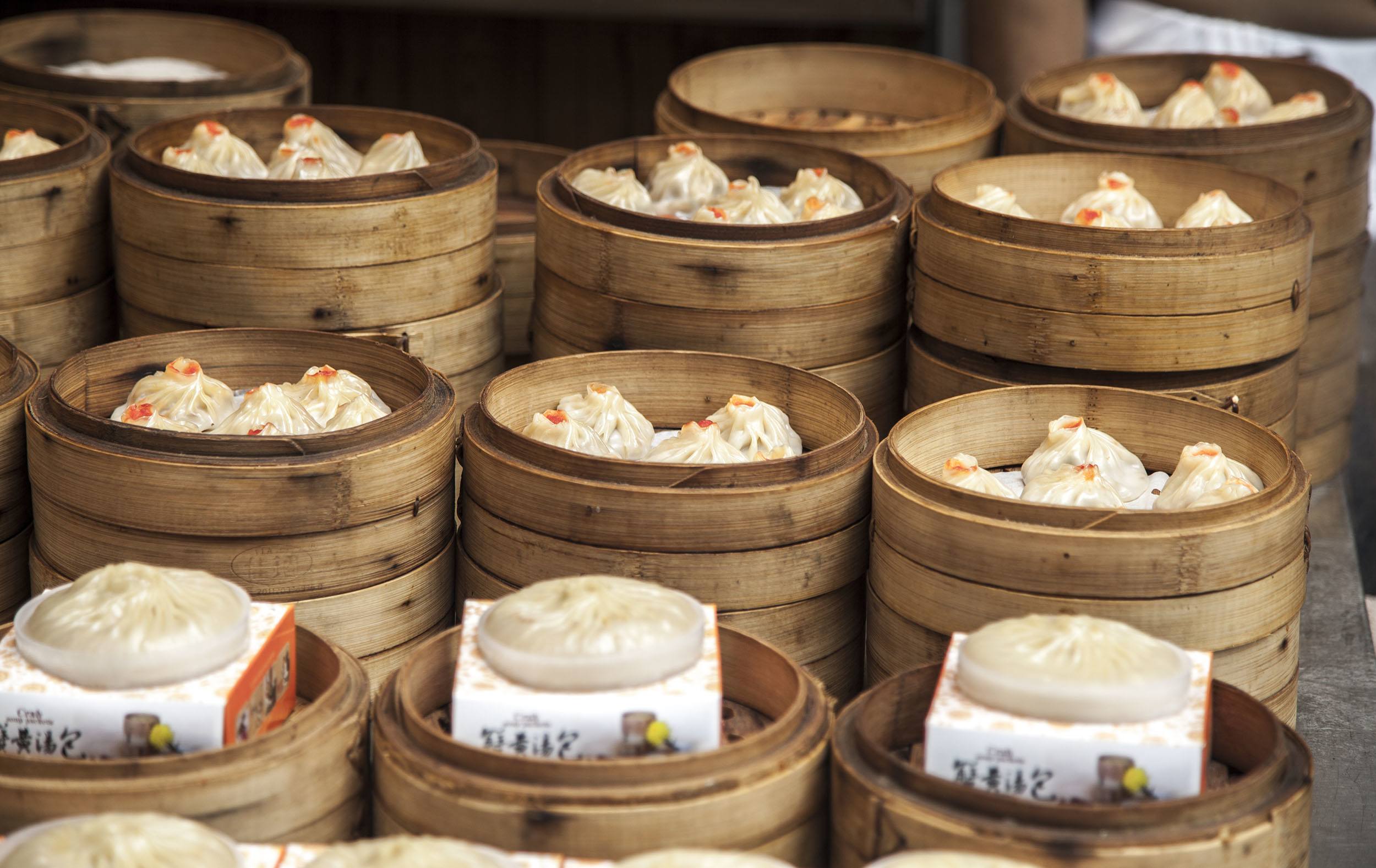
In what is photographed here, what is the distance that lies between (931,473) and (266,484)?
1.45 meters

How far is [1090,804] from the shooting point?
8.21ft

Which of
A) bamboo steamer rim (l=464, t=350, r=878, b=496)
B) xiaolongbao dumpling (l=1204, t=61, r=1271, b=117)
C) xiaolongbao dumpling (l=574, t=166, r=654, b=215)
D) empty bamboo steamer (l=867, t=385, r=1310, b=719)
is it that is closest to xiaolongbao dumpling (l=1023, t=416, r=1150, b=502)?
empty bamboo steamer (l=867, t=385, r=1310, b=719)

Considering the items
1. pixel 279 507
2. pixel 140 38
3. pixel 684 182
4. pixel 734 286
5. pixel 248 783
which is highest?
pixel 140 38

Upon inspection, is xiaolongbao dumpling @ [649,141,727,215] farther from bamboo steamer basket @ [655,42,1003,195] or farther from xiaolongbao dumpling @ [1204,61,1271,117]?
xiaolongbao dumpling @ [1204,61,1271,117]

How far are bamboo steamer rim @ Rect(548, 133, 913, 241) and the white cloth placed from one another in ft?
10.3

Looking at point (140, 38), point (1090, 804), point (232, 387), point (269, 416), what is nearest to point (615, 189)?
point (232, 387)

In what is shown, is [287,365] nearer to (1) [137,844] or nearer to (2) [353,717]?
(2) [353,717]

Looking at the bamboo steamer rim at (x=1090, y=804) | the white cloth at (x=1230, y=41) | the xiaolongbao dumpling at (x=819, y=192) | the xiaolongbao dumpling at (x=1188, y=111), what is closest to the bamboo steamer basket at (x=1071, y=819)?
the bamboo steamer rim at (x=1090, y=804)

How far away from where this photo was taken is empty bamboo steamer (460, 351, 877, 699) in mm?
3229

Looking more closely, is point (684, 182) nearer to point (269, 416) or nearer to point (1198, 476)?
point (269, 416)

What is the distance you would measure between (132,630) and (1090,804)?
157 centimetres

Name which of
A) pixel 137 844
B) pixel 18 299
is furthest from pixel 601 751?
pixel 18 299

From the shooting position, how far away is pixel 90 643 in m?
2.60

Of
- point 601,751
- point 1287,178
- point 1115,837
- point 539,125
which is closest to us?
point 1115,837
